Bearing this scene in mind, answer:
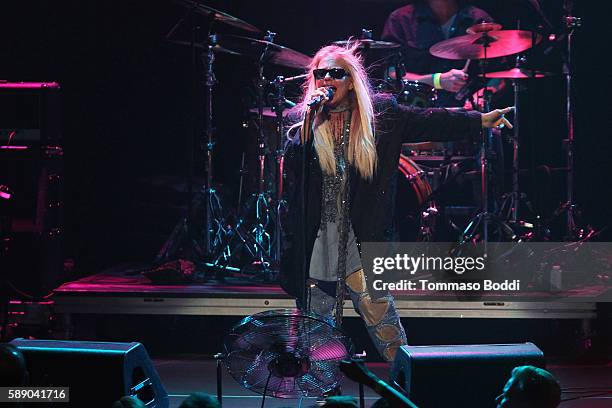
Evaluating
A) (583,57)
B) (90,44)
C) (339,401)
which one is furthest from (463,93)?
(339,401)

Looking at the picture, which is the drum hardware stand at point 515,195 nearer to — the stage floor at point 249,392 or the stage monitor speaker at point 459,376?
the stage floor at point 249,392

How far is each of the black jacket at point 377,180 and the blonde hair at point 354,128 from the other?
0.22 ft

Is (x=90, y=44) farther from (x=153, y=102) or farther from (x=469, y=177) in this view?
(x=469, y=177)

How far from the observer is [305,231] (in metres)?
5.18

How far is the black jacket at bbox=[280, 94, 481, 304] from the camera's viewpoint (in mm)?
5359

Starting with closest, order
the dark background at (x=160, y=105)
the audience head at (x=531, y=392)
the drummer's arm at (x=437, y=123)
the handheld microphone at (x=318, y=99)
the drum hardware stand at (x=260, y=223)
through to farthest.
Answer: the audience head at (x=531, y=392), the handheld microphone at (x=318, y=99), the drummer's arm at (x=437, y=123), the drum hardware stand at (x=260, y=223), the dark background at (x=160, y=105)

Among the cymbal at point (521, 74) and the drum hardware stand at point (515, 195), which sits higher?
the cymbal at point (521, 74)

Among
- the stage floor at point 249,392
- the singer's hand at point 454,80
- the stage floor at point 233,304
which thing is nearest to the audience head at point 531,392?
the stage floor at point 249,392

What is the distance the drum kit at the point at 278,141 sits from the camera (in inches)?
315

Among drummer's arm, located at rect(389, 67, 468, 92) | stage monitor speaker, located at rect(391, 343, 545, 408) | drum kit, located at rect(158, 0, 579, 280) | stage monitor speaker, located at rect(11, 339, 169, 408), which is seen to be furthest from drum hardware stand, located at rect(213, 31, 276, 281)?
stage monitor speaker, located at rect(391, 343, 545, 408)

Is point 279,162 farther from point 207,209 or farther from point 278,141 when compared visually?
point 207,209

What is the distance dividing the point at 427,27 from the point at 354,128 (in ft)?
15.2

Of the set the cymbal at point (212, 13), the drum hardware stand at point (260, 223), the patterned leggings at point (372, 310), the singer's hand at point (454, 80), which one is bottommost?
the patterned leggings at point (372, 310)

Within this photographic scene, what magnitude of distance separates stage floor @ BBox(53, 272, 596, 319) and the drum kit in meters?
0.72
